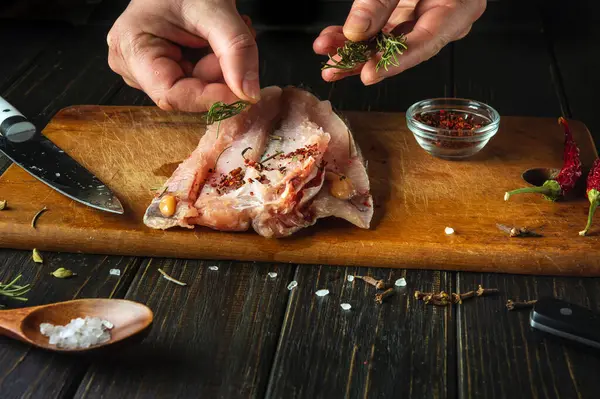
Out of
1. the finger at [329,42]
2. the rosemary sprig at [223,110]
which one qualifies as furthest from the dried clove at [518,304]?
the finger at [329,42]

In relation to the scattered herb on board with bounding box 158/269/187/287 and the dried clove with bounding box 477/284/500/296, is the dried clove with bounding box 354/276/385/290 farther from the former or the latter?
the scattered herb on board with bounding box 158/269/187/287

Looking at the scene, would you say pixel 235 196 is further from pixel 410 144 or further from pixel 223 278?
pixel 410 144

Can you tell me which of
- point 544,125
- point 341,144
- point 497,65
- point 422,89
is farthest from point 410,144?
point 497,65

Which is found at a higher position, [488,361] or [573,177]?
[573,177]

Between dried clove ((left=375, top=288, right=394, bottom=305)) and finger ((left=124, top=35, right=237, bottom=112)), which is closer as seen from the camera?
dried clove ((left=375, top=288, right=394, bottom=305))

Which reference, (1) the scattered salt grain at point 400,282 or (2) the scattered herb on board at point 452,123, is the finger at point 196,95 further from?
(1) the scattered salt grain at point 400,282

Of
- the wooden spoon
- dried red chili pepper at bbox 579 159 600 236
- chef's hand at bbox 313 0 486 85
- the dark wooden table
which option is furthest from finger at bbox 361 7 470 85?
the wooden spoon

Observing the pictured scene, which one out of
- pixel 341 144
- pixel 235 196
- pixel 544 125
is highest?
pixel 544 125

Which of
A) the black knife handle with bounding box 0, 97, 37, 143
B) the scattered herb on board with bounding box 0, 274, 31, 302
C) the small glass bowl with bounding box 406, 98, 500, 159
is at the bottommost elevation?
the scattered herb on board with bounding box 0, 274, 31, 302
